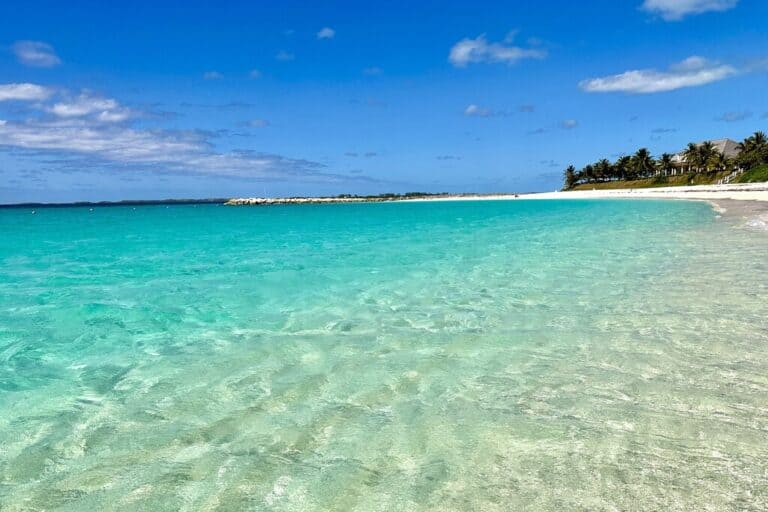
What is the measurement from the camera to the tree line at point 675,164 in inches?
3236

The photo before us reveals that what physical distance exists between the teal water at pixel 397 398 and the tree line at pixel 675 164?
89.0 m

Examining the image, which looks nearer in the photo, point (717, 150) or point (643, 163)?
point (717, 150)

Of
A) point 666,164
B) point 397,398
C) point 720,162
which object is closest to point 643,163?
point 666,164

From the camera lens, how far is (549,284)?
35.6ft

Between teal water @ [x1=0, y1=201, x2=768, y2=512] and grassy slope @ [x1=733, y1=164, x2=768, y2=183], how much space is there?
7578 centimetres

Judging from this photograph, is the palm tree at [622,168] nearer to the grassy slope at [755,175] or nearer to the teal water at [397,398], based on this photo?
the grassy slope at [755,175]

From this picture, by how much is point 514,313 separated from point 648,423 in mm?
4185

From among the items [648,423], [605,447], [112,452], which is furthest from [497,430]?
[112,452]

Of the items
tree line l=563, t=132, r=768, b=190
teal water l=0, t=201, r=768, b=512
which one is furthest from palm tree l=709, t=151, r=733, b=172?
teal water l=0, t=201, r=768, b=512

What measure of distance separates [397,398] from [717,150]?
350ft

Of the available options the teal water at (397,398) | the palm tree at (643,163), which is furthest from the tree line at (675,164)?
the teal water at (397,398)

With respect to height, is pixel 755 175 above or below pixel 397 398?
above

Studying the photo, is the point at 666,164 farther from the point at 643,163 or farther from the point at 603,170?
the point at 603,170

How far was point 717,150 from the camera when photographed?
91438 mm
